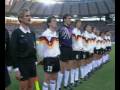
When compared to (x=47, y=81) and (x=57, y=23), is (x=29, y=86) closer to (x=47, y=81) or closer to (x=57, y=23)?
(x=47, y=81)

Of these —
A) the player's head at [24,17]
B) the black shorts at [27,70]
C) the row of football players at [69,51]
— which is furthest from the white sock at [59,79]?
the player's head at [24,17]

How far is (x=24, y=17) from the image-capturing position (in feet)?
13.7

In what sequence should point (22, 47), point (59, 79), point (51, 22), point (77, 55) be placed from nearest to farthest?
point (22, 47) → point (51, 22) → point (59, 79) → point (77, 55)

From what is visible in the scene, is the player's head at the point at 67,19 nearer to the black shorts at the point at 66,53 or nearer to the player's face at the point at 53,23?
the player's face at the point at 53,23

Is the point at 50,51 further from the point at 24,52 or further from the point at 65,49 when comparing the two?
the point at 24,52

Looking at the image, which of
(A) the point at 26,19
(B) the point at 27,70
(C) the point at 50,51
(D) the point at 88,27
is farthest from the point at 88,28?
(B) the point at 27,70

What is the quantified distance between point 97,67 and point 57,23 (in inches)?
28.4

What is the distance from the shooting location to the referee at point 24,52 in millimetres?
4066

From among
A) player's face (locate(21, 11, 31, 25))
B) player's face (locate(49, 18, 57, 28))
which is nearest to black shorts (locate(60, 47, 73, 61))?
player's face (locate(49, 18, 57, 28))

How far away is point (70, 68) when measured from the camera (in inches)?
178

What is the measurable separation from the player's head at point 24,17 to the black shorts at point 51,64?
46 centimetres

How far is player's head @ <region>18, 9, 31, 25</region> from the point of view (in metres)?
4.15

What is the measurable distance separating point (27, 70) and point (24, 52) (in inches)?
7.8
